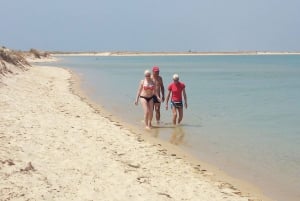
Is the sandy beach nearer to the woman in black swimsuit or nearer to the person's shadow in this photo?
the person's shadow

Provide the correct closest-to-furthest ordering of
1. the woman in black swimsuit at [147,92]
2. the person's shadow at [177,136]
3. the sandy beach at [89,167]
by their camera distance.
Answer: the sandy beach at [89,167], the person's shadow at [177,136], the woman in black swimsuit at [147,92]

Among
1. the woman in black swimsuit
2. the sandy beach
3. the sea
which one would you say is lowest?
the sea

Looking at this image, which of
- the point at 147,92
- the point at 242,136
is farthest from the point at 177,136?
the point at 242,136

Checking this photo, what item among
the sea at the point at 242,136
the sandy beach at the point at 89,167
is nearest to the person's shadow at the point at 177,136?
the sea at the point at 242,136

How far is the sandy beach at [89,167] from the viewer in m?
5.78

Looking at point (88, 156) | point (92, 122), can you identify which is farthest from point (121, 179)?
point (92, 122)

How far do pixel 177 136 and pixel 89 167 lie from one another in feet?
15.6

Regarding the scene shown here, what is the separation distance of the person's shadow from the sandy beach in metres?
0.77

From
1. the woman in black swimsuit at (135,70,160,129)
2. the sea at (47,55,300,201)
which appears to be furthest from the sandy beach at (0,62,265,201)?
the woman in black swimsuit at (135,70,160,129)

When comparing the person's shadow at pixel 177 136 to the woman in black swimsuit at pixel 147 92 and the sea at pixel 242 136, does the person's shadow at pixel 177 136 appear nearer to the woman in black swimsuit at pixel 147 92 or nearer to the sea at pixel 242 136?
the sea at pixel 242 136

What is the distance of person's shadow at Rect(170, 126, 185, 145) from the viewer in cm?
1084

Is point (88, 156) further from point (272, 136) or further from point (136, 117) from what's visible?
point (136, 117)

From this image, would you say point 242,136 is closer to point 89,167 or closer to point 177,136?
point 177,136

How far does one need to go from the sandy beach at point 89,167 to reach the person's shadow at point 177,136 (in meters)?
0.77
